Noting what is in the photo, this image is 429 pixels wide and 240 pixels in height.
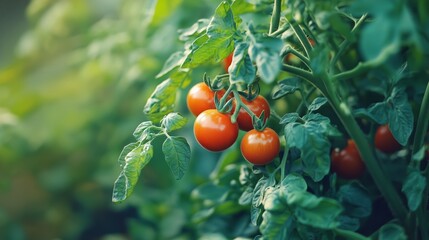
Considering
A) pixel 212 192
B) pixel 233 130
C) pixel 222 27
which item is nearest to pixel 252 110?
pixel 233 130

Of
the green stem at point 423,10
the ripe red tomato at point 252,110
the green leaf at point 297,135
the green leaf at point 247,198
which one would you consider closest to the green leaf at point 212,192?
the green leaf at point 247,198

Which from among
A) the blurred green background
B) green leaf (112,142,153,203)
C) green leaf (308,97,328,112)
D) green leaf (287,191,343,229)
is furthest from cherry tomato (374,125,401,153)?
the blurred green background

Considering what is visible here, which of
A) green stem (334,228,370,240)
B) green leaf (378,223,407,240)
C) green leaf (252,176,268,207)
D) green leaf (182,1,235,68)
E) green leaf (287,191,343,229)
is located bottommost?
green leaf (378,223,407,240)

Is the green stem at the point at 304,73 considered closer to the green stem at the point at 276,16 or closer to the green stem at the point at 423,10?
the green stem at the point at 276,16

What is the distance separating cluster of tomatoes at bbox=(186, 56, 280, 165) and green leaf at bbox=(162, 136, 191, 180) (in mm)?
39

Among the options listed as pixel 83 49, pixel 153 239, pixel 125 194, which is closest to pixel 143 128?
pixel 125 194

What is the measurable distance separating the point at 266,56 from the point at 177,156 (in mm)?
233

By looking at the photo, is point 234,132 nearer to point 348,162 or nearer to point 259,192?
point 259,192

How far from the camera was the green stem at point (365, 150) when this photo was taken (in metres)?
0.90

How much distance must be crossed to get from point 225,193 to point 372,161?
0.35 metres

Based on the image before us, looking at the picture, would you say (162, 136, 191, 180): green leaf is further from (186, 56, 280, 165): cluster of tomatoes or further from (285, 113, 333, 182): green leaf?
(285, 113, 333, 182): green leaf

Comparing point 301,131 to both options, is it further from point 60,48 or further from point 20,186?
point 60,48

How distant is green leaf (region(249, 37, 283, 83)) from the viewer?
0.72 metres

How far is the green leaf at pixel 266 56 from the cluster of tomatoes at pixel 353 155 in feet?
1.20
